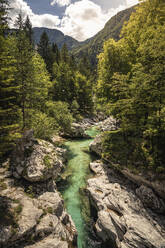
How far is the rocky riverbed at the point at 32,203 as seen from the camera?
6.51 m

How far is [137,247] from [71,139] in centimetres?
2021

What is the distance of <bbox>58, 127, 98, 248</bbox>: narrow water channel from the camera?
31.6ft

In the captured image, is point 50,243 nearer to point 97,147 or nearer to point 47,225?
point 47,225

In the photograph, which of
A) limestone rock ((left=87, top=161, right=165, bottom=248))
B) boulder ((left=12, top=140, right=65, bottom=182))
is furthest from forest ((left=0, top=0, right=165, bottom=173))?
limestone rock ((left=87, top=161, right=165, bottom=248))

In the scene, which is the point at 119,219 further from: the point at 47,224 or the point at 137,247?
the point at 47,224

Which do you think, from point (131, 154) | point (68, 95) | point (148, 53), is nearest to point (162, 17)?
point (148, 53)

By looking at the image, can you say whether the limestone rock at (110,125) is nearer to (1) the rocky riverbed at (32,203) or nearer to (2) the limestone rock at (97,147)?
(2) the limestone rock at (97,147)

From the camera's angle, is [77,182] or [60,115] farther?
[60,115]

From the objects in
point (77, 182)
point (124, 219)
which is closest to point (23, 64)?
point (77, 182)

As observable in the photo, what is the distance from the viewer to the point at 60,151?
1770 cm

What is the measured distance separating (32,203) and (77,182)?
6429mm

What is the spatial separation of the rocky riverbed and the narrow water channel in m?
0.97

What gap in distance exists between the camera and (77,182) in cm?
1398

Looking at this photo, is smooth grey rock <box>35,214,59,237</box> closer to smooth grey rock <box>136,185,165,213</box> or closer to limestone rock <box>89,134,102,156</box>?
smooth grey rock <box>136,185,165,213</box>
